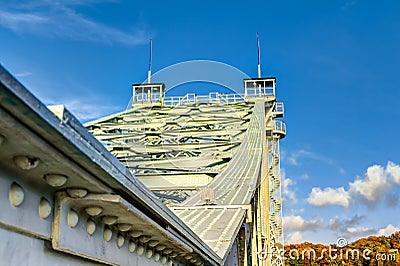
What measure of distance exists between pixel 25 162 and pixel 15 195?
143 mm

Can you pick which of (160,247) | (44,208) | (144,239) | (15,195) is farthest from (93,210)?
(160,247)

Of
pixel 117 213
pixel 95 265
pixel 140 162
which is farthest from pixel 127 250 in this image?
pixel 140 162

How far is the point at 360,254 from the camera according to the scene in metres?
49.5

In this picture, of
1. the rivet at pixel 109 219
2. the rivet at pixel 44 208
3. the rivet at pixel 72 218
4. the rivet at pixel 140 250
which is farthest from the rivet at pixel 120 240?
the rivet at pixel 44 208

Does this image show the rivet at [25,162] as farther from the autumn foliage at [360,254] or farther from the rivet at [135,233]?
the autumn foliage at [360,254]

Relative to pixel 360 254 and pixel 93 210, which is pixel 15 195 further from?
pixel 360 254

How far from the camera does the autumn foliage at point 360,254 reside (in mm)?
47188

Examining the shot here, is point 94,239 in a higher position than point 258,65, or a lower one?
lower

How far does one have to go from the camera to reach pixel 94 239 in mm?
3055

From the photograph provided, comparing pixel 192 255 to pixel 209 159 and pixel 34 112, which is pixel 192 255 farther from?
pixel 209 159

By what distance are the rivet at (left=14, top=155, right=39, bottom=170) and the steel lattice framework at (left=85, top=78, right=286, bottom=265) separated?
4835mm

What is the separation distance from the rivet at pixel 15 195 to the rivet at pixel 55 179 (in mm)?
171

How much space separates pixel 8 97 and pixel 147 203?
60.7 inches

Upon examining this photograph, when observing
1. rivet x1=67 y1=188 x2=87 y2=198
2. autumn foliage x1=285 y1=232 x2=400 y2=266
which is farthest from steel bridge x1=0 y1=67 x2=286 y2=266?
autumn foliage x1=285 y1=232 x2=400 y2=266
